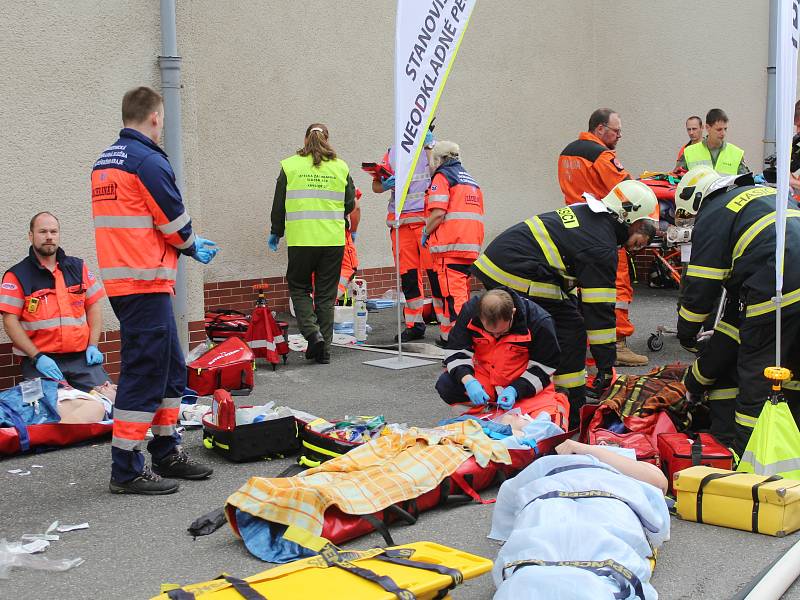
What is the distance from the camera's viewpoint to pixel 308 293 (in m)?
9.00

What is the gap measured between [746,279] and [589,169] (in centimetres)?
363

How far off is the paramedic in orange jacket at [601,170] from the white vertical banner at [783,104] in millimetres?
3405

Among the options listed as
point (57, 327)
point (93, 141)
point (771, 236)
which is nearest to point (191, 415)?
point (57, 327)

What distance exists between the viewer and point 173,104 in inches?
311

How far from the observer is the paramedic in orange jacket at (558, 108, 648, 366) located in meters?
8.62

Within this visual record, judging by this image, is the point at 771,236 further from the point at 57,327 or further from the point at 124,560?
the point at 57,327

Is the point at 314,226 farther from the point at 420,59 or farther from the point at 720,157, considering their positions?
the point at 720,157

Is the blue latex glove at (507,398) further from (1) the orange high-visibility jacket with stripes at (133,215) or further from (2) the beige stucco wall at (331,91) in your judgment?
(2) the beige stucco wall at (331,91)

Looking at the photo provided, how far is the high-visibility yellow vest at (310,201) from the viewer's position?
343 inches

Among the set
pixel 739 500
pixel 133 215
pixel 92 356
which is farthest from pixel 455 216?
pixel 739 500

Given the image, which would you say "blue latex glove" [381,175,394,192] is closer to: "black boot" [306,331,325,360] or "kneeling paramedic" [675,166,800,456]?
"black boot" [306,331,325,360]

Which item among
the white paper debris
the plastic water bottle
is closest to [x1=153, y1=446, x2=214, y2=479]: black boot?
the white paper debris

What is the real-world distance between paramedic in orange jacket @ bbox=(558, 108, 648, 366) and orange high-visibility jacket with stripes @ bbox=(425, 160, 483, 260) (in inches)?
38.5

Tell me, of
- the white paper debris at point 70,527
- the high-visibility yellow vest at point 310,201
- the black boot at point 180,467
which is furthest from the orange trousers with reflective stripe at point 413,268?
the white paper debris at point 70,527
